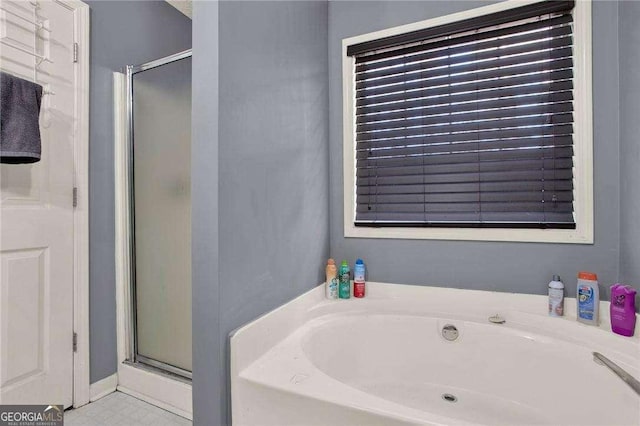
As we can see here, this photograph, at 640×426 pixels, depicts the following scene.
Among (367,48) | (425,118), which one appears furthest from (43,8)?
(425,118)

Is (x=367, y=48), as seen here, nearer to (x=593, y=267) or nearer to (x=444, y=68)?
(x=444, y=68)

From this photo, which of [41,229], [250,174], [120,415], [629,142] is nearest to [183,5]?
[41,229]

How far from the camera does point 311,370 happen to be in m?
1.05

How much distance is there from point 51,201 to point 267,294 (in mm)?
1252

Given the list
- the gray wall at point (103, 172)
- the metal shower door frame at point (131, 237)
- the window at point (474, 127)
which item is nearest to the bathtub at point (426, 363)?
the window at point (474, 127)

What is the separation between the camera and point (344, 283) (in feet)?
5.63

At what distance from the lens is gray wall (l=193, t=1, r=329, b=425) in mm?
1021

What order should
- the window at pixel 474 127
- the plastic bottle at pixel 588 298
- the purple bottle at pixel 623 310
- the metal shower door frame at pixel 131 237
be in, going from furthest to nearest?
1. the metal shower door frame at pixel 131 237
2. the window at pixel 474 127
3. the plastic bottle at pixel 588 298
4. the purple bottle at pixel 623 310

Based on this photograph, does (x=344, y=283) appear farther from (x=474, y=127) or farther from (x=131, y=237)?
(x=131, y=237)

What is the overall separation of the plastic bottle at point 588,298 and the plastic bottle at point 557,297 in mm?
58

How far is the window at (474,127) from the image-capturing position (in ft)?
4.64

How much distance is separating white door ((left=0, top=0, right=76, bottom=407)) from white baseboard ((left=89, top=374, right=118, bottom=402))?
11 centimetres

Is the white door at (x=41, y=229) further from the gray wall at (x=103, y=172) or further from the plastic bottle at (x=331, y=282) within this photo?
the plastic bottle at (x=331, y=282)

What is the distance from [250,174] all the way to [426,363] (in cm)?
119
